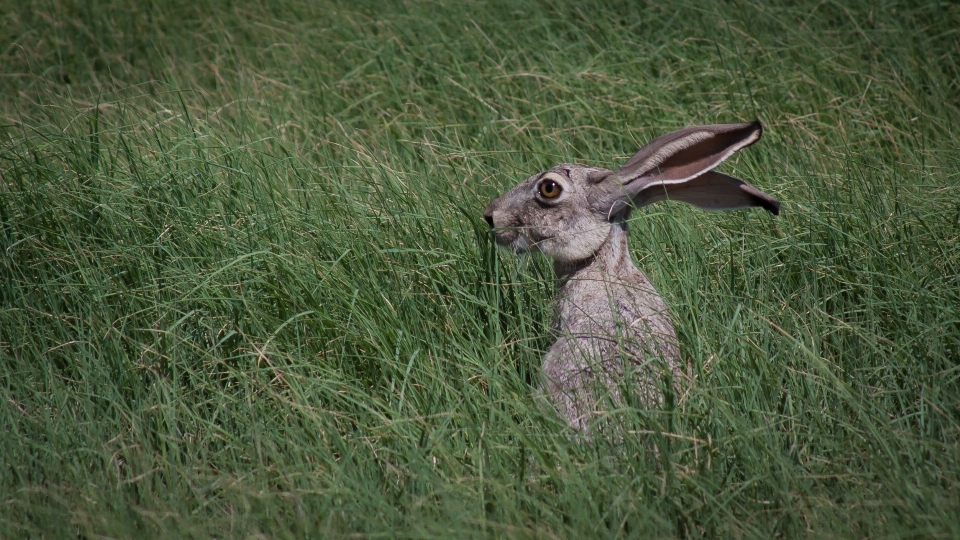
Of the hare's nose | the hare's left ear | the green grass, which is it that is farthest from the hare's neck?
the hare's nose

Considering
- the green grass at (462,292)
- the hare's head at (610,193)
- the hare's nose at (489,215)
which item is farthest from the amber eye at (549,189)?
the green grass at (462,292)

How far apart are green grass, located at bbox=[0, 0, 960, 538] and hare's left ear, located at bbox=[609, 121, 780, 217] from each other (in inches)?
14.1

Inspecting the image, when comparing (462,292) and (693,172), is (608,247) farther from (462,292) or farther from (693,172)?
(462,292)

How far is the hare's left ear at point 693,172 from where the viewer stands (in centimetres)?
413

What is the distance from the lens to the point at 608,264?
4406 mm

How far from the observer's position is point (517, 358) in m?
4.33

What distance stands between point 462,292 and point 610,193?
792mm

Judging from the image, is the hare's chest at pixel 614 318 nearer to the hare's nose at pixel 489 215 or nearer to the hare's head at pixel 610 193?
the hare's head at pixel 610 193

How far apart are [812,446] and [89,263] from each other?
130 inches

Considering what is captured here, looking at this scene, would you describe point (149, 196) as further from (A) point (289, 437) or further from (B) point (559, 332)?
(B) point (559, 332)

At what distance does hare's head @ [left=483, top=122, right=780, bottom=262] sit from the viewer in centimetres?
421

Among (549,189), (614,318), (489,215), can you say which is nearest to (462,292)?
(489,215)

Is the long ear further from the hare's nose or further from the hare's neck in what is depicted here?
the hare's nose

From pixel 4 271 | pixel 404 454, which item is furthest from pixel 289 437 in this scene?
pixel 4 271
